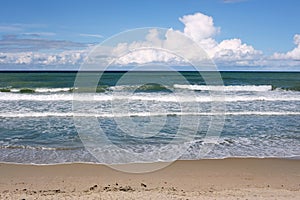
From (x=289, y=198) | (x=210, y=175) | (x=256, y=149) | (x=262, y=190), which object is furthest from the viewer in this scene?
(x=256, y=149)

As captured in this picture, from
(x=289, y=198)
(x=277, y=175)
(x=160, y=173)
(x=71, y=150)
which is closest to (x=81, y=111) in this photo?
(x=71, y=150)

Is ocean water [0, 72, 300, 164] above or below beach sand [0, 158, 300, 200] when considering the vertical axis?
above

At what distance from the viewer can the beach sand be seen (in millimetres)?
6188

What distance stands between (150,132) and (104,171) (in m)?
5.06

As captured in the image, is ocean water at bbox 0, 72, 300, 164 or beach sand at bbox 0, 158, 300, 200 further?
ocean water at bbox 0, 72, 300, 164

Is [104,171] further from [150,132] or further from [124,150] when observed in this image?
[150,132]

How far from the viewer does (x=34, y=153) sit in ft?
31.4

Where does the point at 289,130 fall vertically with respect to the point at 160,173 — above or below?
above

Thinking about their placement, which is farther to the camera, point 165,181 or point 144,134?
point 144,134

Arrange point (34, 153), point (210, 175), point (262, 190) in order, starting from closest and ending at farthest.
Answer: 1. point (262, 190)
2. point (210, 175)
3. point (34, 153)

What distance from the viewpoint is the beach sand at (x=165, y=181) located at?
619 centimetres

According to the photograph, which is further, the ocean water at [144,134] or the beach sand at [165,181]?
the ocean water at [144,134]

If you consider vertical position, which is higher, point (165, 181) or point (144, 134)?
point (144, 134)

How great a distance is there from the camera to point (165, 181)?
7.36 meters
